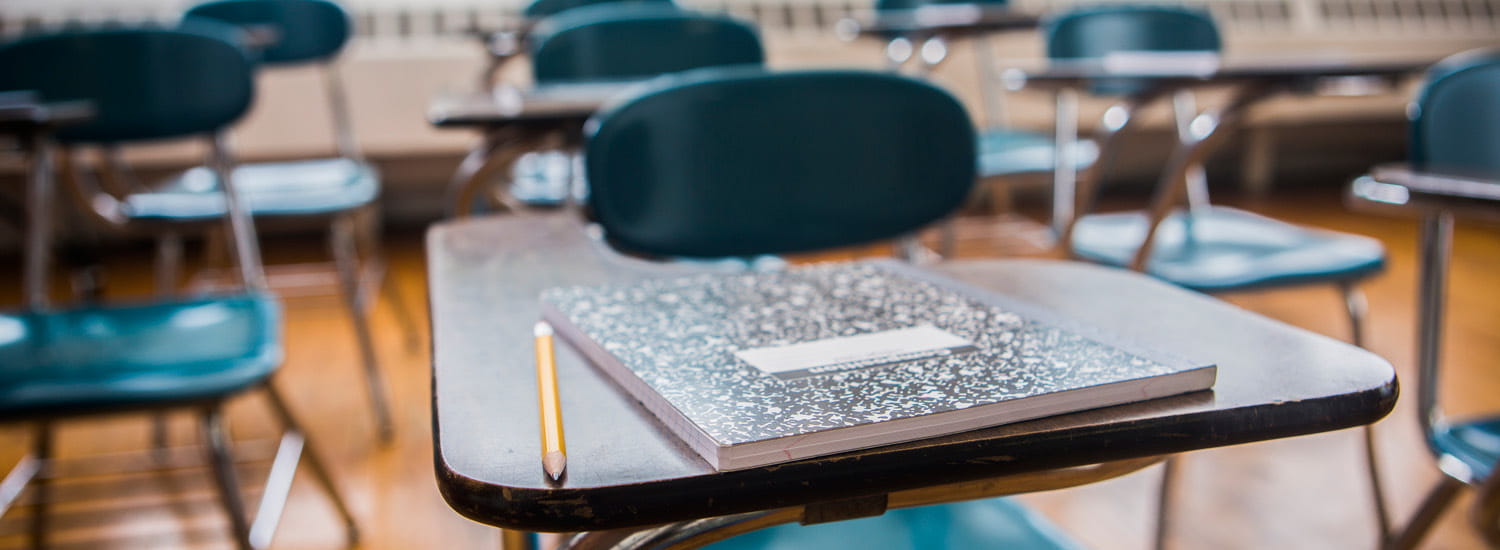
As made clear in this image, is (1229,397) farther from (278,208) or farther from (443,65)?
(443,65)

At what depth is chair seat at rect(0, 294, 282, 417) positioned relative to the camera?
1288 mm

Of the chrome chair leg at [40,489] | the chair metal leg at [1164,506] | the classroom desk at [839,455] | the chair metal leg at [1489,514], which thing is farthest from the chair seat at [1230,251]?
the chrome chair leg at [40,489]

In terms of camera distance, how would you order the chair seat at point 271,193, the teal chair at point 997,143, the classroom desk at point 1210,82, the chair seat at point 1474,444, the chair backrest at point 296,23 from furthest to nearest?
the chair backrest at point 296,23, the teal chair at point 997,143, the chair seat at point 271,193, the classroom desk at point 1210,82, the chair seat at point 1474,444

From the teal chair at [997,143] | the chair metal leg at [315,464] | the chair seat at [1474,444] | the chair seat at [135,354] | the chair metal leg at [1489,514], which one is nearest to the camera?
the chair metal leg at [1489,514]

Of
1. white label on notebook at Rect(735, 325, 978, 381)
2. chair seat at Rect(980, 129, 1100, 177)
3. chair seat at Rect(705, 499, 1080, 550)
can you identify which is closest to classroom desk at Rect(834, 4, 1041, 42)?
chair seat at Rect(980, 129, 1100, 177)

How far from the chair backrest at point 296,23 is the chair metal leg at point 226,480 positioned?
1.93 m

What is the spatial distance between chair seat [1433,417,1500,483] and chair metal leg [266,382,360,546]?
1.37m

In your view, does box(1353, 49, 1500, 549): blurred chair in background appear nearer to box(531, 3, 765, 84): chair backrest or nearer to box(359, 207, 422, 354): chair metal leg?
box(531, 3, 765, 84): chair backrest

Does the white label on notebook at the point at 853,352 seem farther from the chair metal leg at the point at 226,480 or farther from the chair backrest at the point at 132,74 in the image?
the chair backrest at the point at 132,74

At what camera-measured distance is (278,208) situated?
2281mm

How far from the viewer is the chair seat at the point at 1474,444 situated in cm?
105

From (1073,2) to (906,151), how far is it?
423cm

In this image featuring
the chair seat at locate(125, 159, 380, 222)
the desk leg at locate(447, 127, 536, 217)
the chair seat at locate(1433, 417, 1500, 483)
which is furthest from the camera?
the chair seat at locate(125, 159, 380, 222)

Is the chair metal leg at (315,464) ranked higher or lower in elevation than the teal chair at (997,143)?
lower
